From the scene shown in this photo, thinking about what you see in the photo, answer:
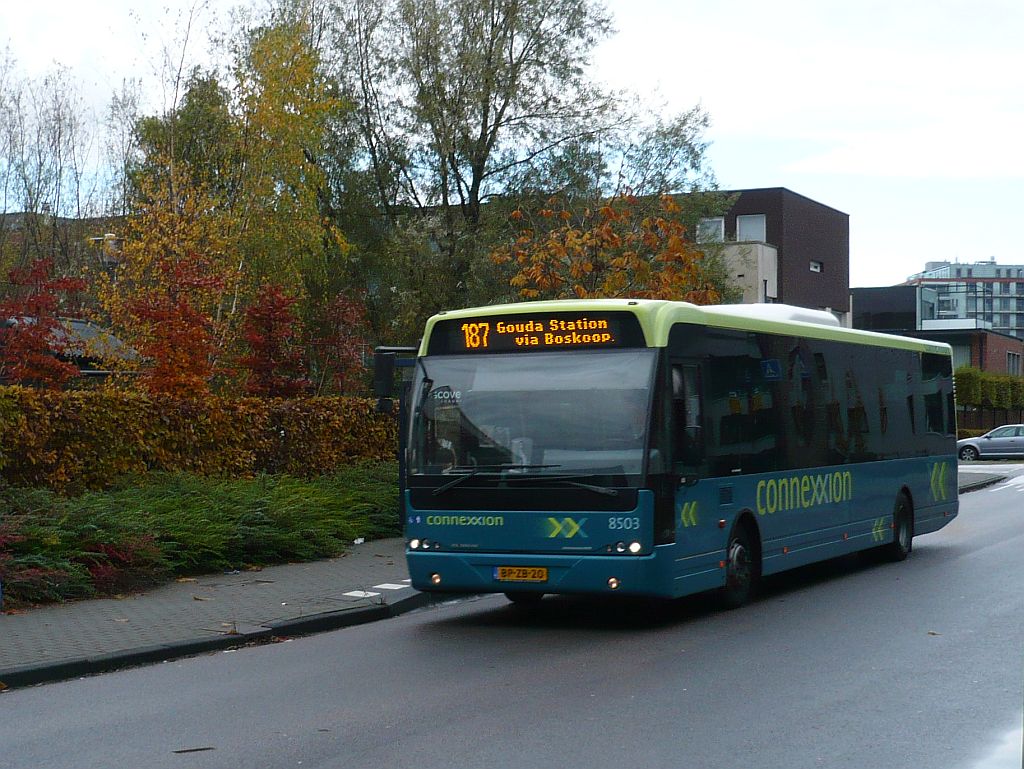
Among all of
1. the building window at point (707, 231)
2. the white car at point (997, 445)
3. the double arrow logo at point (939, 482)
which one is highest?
the building window at point (707, 231)

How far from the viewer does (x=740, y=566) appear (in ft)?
43.4

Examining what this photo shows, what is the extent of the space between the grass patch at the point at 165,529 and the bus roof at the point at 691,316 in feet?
13.1

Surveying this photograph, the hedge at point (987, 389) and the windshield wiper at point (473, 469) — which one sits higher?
the hedge at point (987, 389)

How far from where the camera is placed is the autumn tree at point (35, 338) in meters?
26.8

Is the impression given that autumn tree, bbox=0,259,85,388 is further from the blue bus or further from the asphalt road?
the blue bus

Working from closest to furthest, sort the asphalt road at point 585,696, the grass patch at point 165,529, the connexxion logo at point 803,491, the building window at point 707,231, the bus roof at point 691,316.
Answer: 1. the asphalt road at point 585,696
2. the bus roof at point 691,316
3. the grass patch at point 165,529
4. the connexxion logo at point 803,491
5. the building window at point 707,231

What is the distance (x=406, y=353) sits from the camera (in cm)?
1464

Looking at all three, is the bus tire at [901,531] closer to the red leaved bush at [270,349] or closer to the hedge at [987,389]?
the red leaved bush at [270,349]

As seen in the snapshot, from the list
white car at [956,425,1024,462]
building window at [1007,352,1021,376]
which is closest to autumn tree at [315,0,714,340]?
white car at [956,425,1024,462]

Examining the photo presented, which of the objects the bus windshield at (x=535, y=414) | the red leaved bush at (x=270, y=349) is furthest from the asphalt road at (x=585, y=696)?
the red leaved bush at (x=270, y=349)

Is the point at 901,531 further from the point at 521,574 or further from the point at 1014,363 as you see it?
the point at 1014,363

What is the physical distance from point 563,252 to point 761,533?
11.9 meters

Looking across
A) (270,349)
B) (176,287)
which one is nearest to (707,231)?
(176,287)

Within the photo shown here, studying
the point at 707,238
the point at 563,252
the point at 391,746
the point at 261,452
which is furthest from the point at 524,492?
the point at 707,238
